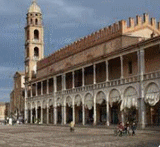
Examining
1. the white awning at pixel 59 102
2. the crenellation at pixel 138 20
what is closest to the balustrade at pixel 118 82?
the white awning at pixel 59 102

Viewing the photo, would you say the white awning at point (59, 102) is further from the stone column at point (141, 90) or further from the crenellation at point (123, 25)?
the stone column at point (141, 90)

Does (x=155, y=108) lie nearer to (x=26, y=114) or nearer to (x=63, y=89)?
(x=63, y=89)

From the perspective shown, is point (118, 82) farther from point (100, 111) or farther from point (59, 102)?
point (59, 102)

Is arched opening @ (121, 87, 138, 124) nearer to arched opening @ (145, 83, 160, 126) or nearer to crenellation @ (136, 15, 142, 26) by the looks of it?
arched opening @ (145, 83, 160, 126)

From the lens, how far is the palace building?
1323 inches

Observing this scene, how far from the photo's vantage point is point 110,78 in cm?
4159

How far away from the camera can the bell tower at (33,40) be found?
71.8m

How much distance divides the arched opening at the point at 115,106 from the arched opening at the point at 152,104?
3610 millimetres

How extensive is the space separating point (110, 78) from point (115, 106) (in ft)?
11.4

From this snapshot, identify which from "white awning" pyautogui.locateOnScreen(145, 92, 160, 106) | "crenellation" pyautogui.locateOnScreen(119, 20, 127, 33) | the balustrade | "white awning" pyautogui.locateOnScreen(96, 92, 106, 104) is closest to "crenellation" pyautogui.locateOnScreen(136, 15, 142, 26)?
"crenellation" pyautogui.locateOnScreen(119, 20, 127, 33)

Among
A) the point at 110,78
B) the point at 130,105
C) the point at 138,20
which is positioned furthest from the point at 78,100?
the point at 138,20

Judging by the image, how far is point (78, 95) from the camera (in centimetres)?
4556

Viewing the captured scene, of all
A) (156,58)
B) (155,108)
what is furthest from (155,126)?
(156,58)

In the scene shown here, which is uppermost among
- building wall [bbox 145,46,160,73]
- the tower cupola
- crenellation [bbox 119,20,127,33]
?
the tower cupola
